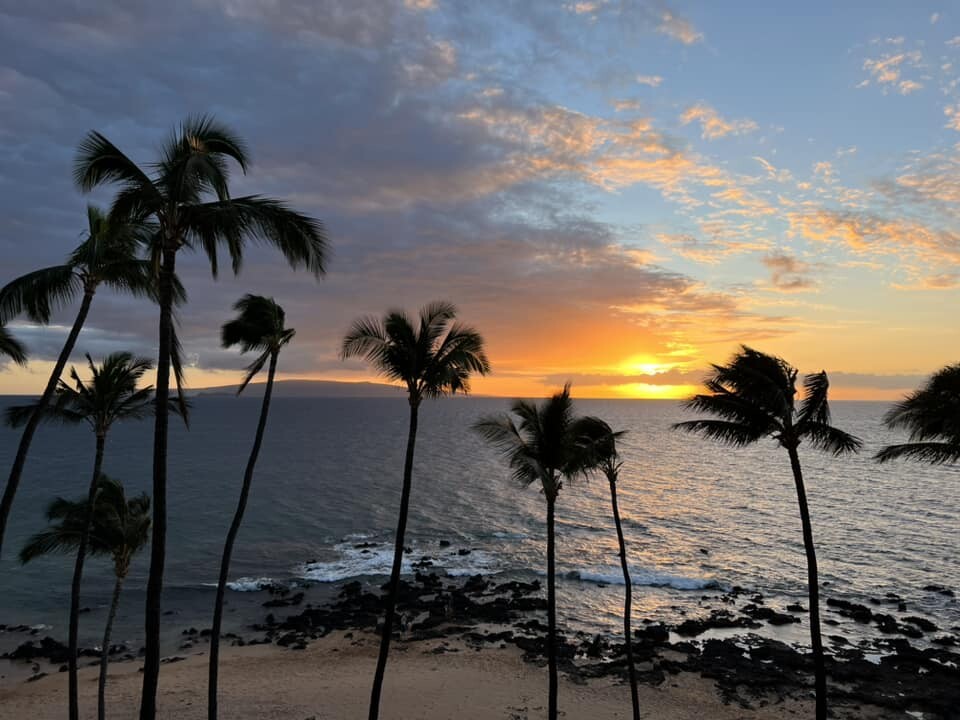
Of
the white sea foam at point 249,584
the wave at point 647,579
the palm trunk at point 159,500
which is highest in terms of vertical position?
the palm trunk at point 159,500

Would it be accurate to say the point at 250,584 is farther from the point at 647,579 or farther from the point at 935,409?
the point at 935,409

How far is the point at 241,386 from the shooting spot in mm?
18562

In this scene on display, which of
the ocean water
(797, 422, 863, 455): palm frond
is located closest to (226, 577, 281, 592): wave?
Answer: the ocean water

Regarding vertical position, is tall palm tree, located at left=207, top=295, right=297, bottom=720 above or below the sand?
above

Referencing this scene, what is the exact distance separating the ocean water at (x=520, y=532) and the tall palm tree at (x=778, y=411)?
28.9 m

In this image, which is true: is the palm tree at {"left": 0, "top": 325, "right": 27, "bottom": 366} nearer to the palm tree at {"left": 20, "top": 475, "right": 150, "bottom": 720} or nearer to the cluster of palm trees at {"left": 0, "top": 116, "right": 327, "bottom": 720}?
the cluster of palm trees at {"left": 0, "top": 116, "right": 327, "bottom": 720}

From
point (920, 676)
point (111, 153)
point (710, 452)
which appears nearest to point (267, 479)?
point (920, 676)

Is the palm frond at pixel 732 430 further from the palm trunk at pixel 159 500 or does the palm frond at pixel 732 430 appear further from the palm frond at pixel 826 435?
the palm trunk at pixel 159 500

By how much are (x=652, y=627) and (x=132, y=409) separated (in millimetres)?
37177

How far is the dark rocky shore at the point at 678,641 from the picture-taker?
108 feet

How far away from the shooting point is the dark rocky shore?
32844 millimetres

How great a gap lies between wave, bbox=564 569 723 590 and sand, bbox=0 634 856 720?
18.6 m

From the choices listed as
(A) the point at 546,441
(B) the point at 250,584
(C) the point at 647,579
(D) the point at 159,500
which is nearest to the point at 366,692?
(A) the point at 546,441

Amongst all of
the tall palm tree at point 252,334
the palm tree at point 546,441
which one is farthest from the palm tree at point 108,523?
the palm tree at point 546,441
